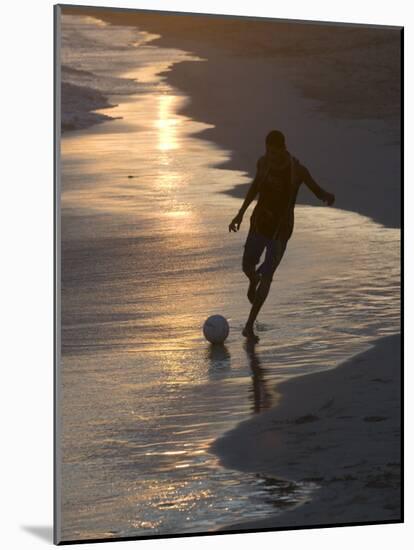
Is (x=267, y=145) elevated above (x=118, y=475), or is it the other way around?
(x=267, y=145)

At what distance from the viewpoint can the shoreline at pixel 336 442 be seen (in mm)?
11164

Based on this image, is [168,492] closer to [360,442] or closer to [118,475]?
[118,475]

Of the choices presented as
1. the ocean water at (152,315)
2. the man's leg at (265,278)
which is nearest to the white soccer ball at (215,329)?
the ocean water at (152,315)

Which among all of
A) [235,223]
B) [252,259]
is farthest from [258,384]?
[235,223]

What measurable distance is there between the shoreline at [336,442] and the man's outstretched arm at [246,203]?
962 millimetres

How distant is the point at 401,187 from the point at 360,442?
157 centimetres

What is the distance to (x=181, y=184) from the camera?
1112 cm

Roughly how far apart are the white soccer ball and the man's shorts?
335mm

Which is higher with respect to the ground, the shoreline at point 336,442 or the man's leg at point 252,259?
the man's leg at point 252,259

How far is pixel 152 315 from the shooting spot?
11.1m

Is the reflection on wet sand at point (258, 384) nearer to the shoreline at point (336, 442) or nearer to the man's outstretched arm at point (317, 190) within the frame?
the shoreline at point (336, 442)

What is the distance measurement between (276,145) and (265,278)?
0.78 metres

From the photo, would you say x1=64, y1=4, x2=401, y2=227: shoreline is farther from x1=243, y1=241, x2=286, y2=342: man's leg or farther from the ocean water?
x1=243, y1=241, x2=286, y2=342: man's leg

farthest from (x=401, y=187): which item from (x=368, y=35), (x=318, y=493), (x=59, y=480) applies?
(x=59, y=480)
